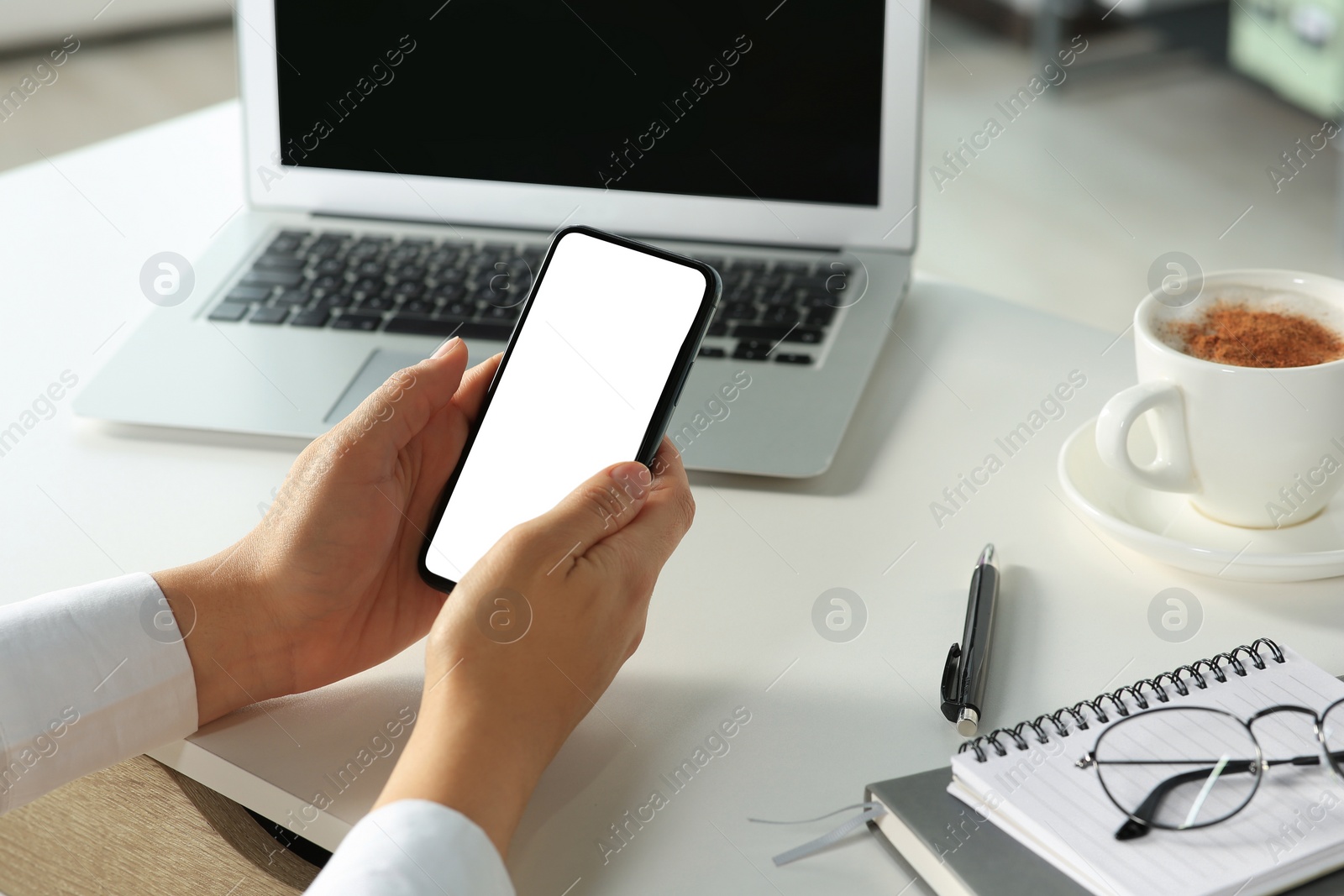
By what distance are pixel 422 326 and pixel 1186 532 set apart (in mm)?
560

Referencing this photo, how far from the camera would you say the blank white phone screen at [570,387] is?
63cm

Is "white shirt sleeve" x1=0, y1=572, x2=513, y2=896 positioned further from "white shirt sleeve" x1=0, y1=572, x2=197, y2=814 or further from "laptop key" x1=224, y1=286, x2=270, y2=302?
"laptop key" x1=224, y1=286, x2=270, y2=302

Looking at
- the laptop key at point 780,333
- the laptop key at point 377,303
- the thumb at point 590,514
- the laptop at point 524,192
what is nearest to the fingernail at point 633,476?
the thumb at point 590,514

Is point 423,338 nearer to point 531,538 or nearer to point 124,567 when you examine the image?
point 124,567

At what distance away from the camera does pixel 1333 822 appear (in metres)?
0.47

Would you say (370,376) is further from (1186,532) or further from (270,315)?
(1186,532)

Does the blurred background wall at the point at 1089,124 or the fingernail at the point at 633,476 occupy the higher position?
the fingernail at the point at 633,476

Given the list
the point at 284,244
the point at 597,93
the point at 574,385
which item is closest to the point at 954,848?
the point at 574,385

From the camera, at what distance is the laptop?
2.88 feet

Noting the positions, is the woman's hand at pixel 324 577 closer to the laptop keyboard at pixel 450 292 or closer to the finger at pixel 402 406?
the finger at pixel 402 406

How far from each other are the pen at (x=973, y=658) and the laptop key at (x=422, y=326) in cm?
45

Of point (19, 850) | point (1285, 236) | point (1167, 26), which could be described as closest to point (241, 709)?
point (19, 850)

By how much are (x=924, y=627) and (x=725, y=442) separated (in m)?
0.21

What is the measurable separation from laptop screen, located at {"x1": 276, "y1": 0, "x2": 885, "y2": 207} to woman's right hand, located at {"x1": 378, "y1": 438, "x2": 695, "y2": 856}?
0.44 metres
